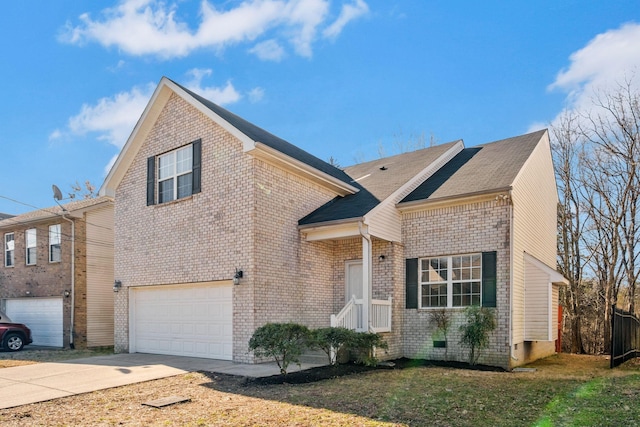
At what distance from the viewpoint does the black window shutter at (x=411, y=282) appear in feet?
40.3

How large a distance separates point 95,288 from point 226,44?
10.1 meters

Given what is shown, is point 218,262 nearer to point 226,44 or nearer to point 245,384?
point 245,384

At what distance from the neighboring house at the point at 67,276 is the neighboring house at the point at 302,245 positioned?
11.9ft

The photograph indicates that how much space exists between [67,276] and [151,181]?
6207mm

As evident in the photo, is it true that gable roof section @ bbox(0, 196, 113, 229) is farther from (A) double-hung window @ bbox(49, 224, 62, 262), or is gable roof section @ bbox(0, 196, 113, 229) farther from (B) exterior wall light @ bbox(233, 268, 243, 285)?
(B) exterior wall light @ bbox(233, 268, 243, 285)

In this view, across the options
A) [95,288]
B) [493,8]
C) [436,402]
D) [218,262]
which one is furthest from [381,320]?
[95,288]

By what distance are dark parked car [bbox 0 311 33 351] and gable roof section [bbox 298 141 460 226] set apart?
1103cm

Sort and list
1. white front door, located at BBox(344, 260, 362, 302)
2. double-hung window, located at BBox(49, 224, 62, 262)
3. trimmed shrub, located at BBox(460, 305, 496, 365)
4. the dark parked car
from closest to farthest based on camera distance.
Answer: trimmed shrub, located at BBox(460, 305, 496, 365) → white front door, located at BBox(344, 260, 362, 302) → the dark parked car → double-hung window, located at BBox(49, 224, 62, 262)

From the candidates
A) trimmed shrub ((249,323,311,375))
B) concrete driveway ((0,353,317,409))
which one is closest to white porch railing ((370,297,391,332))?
concrete driveway ((0,353,317,409))

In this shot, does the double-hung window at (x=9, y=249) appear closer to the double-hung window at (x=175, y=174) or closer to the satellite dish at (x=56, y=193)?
the satellite dish at (x=56, y=193)

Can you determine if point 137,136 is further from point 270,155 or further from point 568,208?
point 568,208

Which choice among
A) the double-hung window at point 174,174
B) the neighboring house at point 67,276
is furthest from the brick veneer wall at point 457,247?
the neighboring house at point 67,276

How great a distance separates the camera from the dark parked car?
1580 centimetres

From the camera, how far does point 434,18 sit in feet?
42.0
